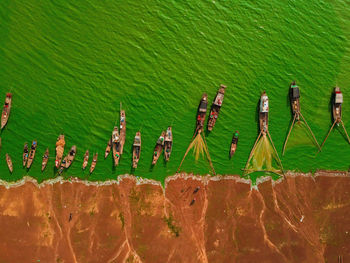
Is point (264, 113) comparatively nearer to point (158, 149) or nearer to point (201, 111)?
point (201, 111)

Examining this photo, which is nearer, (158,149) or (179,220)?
(158,149)

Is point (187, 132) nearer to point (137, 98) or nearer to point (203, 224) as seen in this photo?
point (137, 98)

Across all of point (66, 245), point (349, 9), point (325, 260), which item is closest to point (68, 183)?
point (66, 245)

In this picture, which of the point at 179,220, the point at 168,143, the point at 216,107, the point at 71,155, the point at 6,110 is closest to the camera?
the point at 6,110

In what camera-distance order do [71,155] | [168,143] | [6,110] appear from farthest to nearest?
[168,143], [71,155], [6,110]

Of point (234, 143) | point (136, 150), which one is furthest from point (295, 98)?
point (136, 150)

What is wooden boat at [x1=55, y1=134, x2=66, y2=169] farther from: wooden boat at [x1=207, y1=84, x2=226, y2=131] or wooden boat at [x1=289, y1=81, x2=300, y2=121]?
wooden boat at [x1=289, y1=81, x2=300, y2=121]
